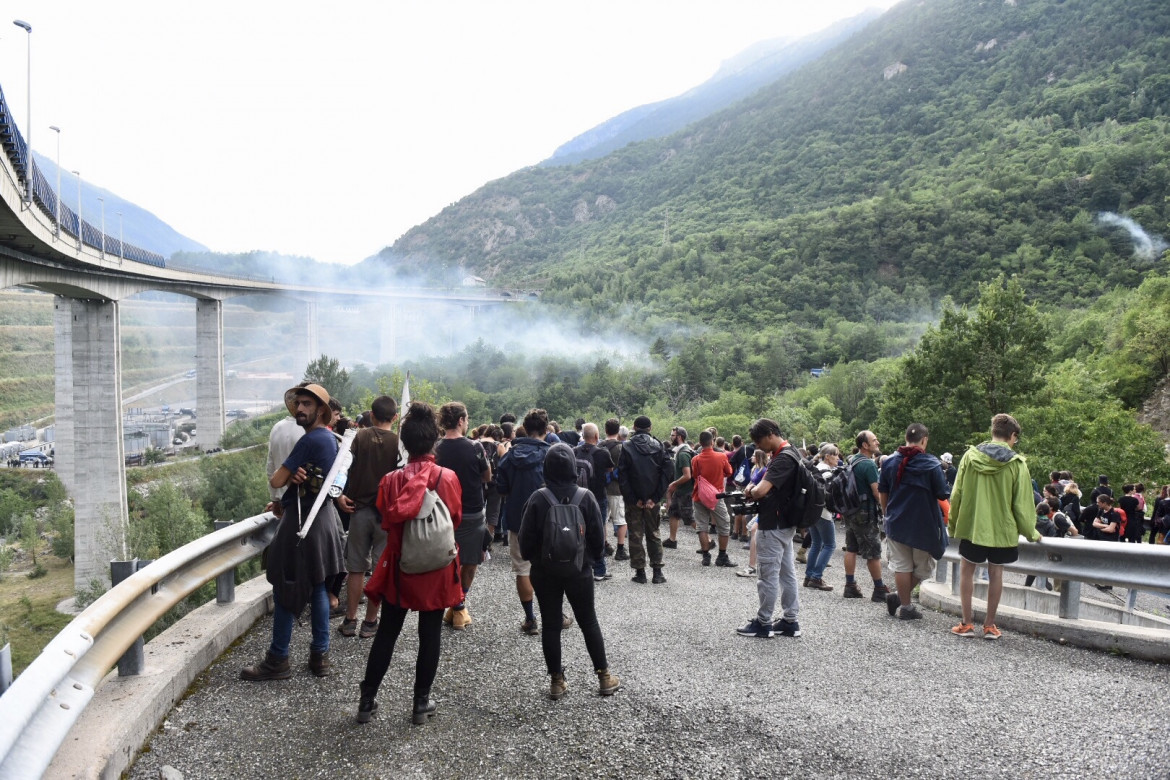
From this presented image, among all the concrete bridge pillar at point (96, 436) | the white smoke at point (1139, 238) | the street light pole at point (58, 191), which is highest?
the white smoke at point (1139, 238)

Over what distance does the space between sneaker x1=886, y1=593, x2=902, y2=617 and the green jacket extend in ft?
3.61

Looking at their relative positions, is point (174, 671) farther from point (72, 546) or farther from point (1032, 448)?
point (72, 546)

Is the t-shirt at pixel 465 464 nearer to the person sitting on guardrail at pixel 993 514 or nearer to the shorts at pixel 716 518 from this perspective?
the person sitting on guardrail at pixel 993 514

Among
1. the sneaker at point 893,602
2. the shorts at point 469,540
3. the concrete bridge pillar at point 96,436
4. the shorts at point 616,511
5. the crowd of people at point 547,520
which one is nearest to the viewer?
the crowd of people at point 547,520

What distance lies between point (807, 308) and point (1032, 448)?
68.5 meters

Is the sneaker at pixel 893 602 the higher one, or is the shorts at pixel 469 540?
the shorts at pixel 469 540

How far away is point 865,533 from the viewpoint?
830cm

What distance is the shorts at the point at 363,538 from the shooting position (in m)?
6.09

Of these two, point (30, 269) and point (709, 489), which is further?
point (30, 269)

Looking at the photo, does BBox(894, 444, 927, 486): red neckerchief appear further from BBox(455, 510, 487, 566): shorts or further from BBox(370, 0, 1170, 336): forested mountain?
BBox(370, 0, 1170, 336): forested mountain

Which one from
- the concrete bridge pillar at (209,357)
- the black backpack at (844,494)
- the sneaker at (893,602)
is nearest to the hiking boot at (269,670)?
the sneaker at (893,602)

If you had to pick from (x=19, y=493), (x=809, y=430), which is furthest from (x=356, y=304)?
(x=809, y=430)

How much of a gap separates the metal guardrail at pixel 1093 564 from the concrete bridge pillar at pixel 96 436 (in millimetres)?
41427

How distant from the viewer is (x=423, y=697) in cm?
440
